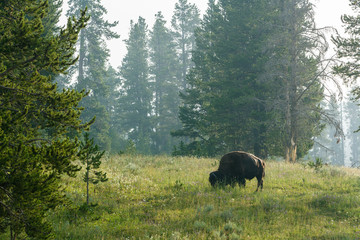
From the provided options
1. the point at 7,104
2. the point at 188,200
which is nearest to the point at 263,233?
the point at 188,200

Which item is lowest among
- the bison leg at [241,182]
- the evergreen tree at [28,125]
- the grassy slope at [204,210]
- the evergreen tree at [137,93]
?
the grassy slope at [204,210]

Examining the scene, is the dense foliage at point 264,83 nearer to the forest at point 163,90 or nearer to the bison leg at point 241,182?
the forest at point 163,90

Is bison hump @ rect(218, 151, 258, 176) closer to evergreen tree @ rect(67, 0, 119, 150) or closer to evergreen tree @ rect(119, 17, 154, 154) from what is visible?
evergreen tree @ rect(67, 0, 119, 150)

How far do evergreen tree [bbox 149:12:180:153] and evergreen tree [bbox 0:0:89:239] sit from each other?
126 ft

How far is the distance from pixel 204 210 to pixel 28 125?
16.9 feet

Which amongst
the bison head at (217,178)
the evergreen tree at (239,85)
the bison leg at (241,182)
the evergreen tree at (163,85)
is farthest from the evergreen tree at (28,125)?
the evergreen tree at (163,85)

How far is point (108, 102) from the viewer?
54906 mm

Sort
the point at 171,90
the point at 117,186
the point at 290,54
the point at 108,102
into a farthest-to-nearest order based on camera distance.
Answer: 1. the point at 108,102
2. the point at 171,90
3. the point at 290,54
4. the point at 117,186

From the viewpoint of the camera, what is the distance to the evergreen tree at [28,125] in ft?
13.2

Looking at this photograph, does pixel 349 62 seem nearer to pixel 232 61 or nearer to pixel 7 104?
pixel 232 61

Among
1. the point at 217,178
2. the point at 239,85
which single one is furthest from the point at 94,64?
the point at 217,178

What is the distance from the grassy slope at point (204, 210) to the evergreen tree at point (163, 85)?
32291mm

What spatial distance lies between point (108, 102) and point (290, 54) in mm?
41066

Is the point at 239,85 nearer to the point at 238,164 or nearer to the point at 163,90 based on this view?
the point at 238,164
